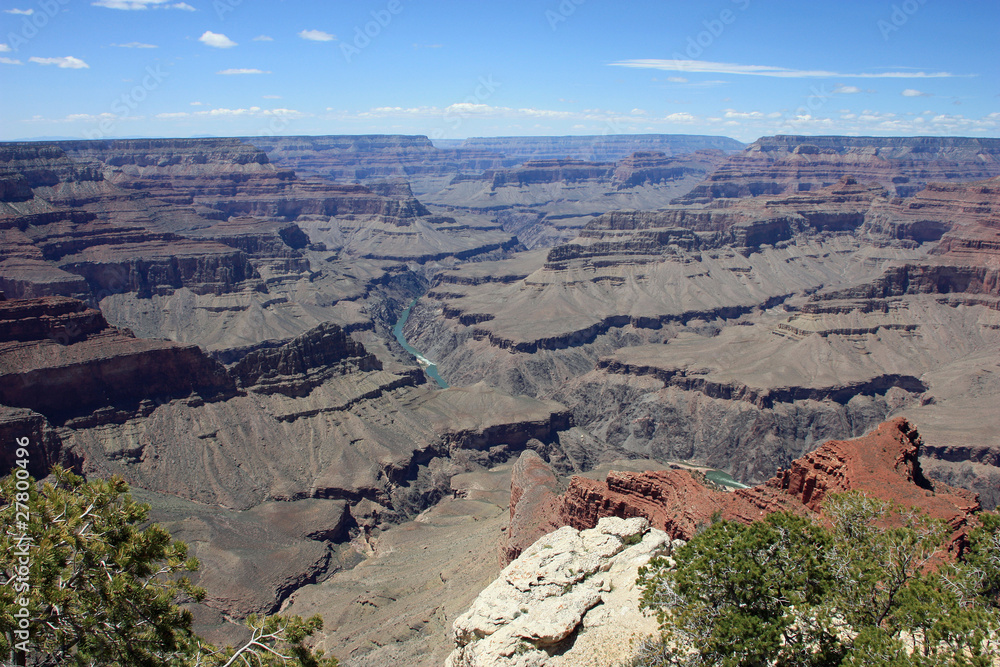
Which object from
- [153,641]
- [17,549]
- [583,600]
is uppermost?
[17,549]

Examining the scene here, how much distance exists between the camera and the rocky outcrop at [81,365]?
268 feet

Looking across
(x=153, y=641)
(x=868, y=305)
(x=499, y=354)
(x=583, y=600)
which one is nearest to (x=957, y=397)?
(x=868, y=305)

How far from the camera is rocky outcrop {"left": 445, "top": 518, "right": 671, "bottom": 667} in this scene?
29766 mm

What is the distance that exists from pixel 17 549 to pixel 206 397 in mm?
74905

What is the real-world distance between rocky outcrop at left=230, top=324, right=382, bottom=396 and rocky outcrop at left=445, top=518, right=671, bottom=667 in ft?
216

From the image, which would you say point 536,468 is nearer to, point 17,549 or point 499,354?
point 17,549

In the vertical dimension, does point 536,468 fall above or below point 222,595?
above

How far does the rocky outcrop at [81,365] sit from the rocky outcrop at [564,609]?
65.6m

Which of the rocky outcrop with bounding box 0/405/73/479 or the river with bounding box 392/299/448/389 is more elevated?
the rocky outcrop with bounding box 0/405/73/479

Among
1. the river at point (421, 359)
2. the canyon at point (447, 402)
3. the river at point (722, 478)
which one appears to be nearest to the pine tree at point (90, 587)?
the canyon at point (447, 402)

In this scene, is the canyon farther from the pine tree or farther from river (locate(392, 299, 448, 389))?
the pine tree

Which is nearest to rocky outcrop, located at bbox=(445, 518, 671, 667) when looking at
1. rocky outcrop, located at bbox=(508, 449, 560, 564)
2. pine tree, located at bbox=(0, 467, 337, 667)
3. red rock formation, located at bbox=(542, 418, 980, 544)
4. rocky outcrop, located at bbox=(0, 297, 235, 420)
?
red rock formation, located at bbox=(542, 418, 980, 544)

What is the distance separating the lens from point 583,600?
105 feet

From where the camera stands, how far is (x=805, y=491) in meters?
42.2
